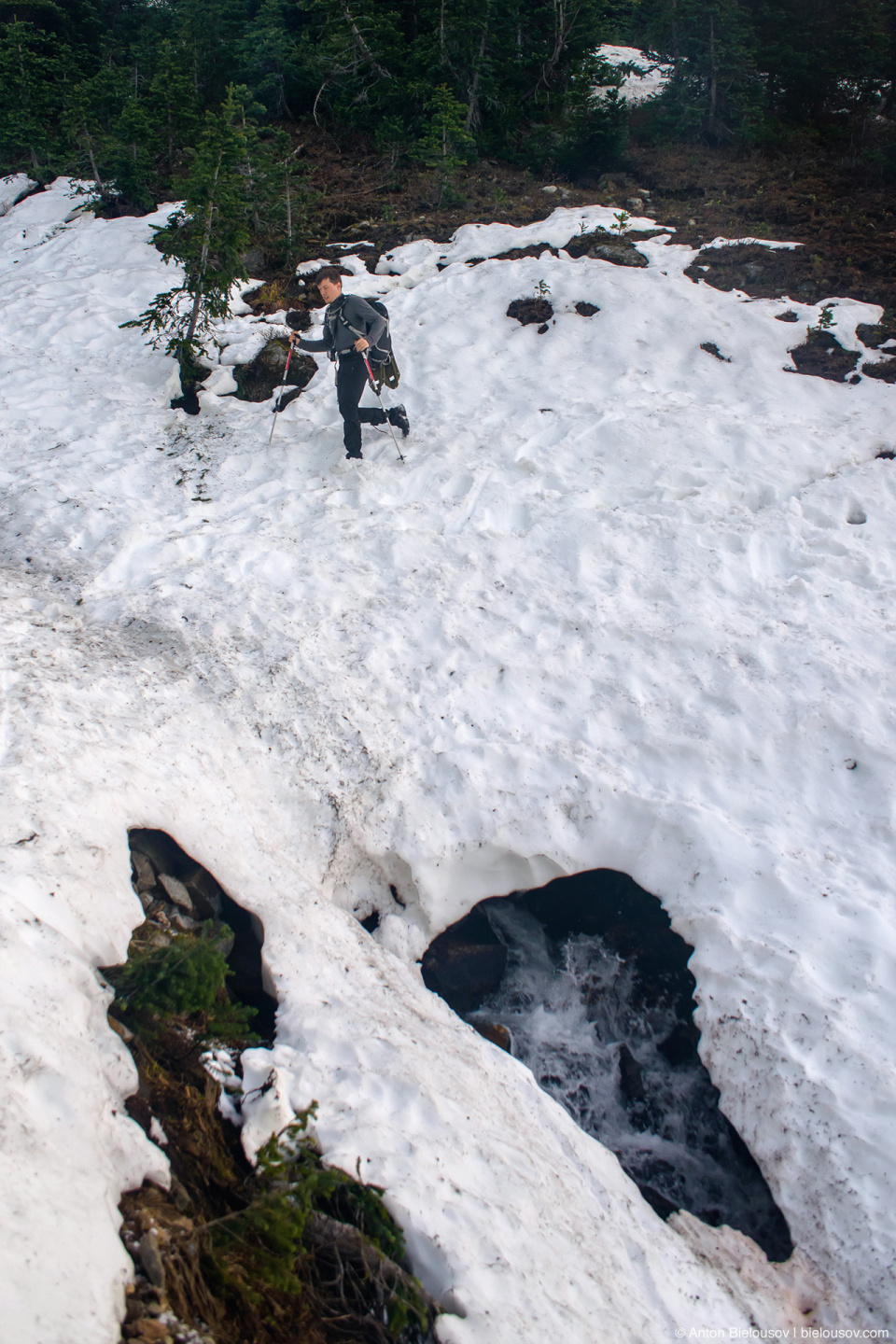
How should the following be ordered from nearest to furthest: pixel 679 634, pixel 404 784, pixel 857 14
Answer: pixel 404 784, pixel 679 634, pixel 857 14

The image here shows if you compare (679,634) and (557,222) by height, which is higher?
(557,222)

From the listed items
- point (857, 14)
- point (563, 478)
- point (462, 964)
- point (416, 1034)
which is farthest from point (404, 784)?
point (857, 14)

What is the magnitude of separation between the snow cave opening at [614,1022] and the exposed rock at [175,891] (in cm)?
187

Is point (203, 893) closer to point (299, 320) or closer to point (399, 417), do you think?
point (399, 417)

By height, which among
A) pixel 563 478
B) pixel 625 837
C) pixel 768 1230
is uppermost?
pixel 563 478

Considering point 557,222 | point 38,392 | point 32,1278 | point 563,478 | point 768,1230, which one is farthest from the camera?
point 557,222

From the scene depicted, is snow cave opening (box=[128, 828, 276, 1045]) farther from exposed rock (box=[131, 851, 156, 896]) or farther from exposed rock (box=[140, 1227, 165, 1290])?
exposed rock (box=[140, 1227, 165, 1290])

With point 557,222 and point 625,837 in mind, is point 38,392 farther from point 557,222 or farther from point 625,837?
point 625,837

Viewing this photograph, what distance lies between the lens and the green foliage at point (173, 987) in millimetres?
3627

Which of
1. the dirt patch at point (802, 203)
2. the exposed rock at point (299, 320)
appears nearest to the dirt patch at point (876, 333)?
the dirt patch at point (802, 203)

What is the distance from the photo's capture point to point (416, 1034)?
4.40 metres

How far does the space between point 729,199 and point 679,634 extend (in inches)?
442

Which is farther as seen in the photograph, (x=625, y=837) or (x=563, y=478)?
(x=563, y=478)

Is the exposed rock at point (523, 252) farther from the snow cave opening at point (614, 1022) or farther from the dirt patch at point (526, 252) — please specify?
the snow cave opening at point (614, 1022)
